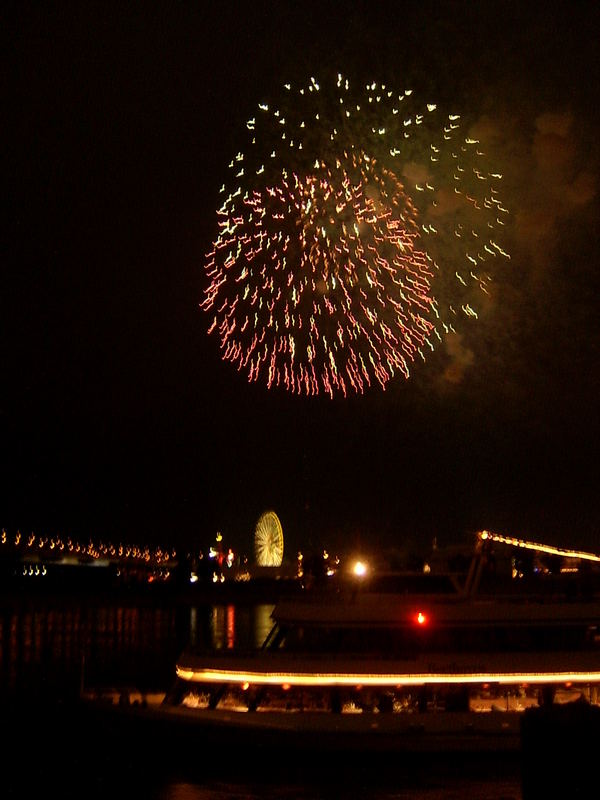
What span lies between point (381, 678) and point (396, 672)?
1.03 feet

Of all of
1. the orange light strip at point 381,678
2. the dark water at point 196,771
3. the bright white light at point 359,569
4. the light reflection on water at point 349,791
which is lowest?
the light reflection on water at point 349,791

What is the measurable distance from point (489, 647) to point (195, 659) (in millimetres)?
5836

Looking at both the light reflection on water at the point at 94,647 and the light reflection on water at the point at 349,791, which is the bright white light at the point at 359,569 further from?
the light reflection on water at the point at 94,647

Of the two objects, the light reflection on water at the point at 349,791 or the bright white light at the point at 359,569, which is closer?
the light reflection on water at the point at 349,791

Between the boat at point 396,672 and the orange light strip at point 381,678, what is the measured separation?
0.8 inches

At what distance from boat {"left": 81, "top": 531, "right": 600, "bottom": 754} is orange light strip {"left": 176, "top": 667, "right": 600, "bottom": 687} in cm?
2

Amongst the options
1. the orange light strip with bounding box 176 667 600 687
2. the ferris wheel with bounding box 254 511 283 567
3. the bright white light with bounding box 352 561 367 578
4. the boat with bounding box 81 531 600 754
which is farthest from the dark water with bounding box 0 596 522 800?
the ferris wheel with bounding box 254 511 283 567

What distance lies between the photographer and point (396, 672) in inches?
768

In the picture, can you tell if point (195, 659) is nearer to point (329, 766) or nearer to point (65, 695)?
point (329, 766)

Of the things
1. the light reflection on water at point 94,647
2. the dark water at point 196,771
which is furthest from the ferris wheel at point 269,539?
the dark water at point 196,771

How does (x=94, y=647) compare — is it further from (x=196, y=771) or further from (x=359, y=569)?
(x=196, y=771)

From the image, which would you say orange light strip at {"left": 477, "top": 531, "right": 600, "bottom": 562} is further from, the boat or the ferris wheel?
the ferris wheel

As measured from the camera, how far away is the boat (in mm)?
19047

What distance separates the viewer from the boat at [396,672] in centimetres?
1905
